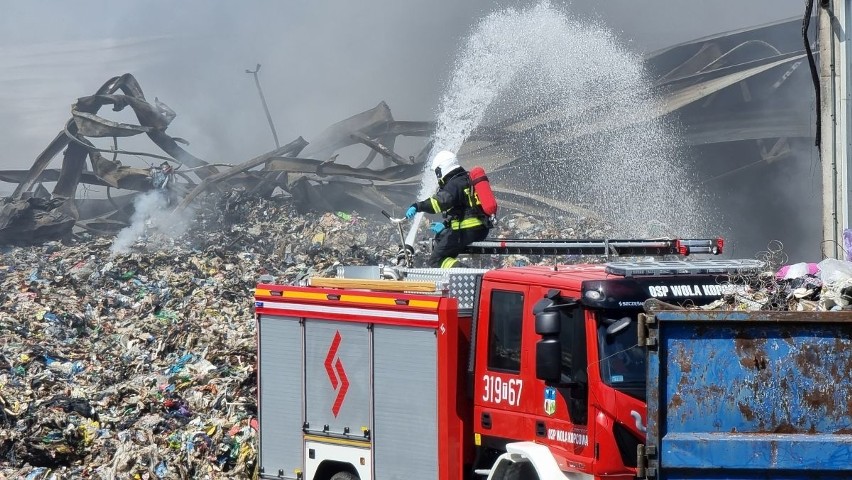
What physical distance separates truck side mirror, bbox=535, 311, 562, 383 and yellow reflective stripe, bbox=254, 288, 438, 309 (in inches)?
44.7

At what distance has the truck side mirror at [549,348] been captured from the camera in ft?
17.2

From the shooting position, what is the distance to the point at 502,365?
19.8 ft

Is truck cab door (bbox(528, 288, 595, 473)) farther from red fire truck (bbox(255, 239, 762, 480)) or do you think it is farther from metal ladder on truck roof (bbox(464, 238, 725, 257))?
metal ladder on truck roof (bbox(464, 238, 725, 257))

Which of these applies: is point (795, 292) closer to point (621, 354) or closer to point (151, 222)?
point (621, 354)

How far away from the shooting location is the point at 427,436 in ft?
20.8

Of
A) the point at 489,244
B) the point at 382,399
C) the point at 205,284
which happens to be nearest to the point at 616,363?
the point at 382,399

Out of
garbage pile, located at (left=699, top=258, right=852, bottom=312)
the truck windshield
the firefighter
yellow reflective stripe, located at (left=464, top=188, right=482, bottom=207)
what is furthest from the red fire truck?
yellow reflective stripe, located at (left=464, top=188, right=482, bottom=207)

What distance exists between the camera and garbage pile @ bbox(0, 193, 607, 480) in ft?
29.4

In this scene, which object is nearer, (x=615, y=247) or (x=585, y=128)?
(x=615, y=247)

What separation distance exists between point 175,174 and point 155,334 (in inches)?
313

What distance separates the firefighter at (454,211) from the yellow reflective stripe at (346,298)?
1699 millimetres

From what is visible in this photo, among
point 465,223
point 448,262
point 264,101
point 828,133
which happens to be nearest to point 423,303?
point 448,262

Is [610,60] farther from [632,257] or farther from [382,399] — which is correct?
[382,399]

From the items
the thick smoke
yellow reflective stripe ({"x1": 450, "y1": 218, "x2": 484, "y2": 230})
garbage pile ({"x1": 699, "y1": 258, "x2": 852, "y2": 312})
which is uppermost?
the thick smoke
